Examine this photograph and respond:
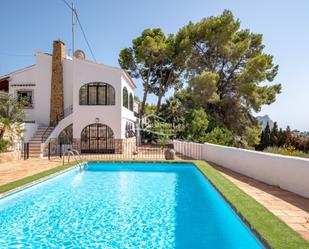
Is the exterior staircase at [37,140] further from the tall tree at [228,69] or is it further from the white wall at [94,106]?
the tall tree at [228,69]

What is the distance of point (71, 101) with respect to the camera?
76.9ft

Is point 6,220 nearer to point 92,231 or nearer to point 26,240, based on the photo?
point 26,240

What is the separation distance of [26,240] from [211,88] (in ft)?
81.0

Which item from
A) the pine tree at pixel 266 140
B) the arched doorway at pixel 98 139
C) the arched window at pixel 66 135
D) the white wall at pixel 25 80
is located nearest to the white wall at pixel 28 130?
the arched window at pixel 66 135

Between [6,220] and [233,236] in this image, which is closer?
[233,236]

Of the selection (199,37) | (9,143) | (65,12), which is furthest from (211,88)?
(9,143)

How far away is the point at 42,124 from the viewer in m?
23.5

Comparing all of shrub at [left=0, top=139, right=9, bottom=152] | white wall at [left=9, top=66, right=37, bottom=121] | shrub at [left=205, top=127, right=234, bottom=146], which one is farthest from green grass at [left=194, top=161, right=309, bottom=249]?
white wall at [left=9, top=66, right=37, bottom=121]

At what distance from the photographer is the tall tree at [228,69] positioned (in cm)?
2823

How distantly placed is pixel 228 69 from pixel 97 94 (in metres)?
18.0

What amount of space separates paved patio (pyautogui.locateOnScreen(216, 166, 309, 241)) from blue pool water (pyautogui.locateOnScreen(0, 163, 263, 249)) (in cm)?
100

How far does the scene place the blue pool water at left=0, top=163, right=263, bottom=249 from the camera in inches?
232

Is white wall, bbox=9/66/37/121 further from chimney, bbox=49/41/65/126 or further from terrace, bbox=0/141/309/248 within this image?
terrace, bbox=0/141/309/248

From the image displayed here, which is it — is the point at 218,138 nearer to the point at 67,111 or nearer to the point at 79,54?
the point at 67,111
